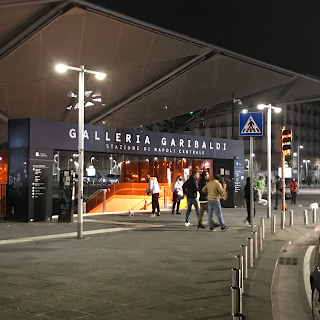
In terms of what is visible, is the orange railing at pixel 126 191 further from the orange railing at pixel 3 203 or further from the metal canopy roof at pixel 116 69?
the orange railing at pixel 3 203

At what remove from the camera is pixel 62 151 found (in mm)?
19875

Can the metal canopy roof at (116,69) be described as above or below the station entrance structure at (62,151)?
above

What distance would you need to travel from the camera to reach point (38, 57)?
944 inches

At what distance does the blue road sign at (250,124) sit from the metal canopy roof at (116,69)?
430 inches

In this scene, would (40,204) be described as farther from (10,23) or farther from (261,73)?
(261,73)

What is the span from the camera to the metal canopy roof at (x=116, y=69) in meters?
21.9

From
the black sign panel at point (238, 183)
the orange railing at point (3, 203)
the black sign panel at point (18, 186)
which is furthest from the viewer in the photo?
the black sign panel at point (238, 183)

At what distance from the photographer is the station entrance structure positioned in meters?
17.5

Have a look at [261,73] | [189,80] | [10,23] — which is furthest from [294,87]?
[10,23]

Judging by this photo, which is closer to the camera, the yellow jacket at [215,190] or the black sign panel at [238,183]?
the yellow jacket at [215,190]

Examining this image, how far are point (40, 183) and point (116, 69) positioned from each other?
38.1ft

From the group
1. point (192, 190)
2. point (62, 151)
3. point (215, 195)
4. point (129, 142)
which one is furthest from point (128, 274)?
point (129, 142)

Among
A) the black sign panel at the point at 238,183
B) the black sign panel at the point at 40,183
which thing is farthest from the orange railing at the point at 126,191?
the black sign panel at the point at 40,183

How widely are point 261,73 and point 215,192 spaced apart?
20.9 m
